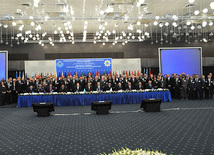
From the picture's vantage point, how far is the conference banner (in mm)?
17516

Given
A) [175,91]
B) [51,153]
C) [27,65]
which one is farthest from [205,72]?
[51,153]

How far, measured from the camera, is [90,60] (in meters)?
17.8

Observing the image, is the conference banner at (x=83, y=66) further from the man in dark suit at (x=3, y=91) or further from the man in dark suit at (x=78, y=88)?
the man in dark suit at (x=3, y=91)

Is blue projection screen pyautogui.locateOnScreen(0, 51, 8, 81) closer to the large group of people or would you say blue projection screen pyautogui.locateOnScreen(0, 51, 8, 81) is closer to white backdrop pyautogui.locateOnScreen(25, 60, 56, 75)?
white backdrop pyautogui.locateOnScreen(25, 60, 56, 75)

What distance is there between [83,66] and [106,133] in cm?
1187

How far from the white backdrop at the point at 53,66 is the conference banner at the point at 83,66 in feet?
1.78

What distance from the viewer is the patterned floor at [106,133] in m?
4.95

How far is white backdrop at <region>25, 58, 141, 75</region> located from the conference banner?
543 mm

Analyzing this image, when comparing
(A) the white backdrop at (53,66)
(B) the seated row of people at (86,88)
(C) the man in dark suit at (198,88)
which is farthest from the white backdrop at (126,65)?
(C) the man in dark suit at (198,88)

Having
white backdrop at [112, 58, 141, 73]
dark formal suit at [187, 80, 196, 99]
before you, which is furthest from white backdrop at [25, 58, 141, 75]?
dark formal suit at [187, 80, 196, 99]

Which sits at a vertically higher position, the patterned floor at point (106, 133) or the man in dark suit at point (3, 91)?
the man in dark suit at point (3, 91)

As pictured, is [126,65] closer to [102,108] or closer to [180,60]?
[180,60]

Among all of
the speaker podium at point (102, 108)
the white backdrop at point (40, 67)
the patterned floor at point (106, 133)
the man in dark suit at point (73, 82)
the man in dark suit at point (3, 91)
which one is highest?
the white backdrop at point (40, 67)

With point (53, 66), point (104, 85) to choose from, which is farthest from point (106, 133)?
point (53, 66)
